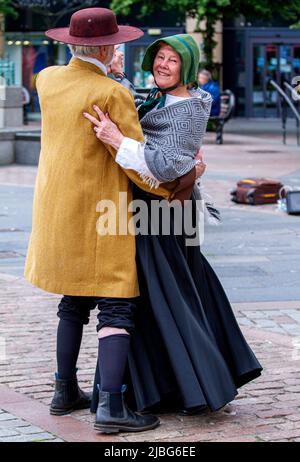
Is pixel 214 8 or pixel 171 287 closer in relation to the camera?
pixel 171 287

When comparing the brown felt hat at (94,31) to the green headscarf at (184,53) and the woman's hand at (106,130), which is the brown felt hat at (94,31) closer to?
the green headscarf at (184,53)

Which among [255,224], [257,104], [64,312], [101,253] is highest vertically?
[101,253]

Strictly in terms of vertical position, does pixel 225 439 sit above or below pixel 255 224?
above

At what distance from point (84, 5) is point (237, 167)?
17.9 meters

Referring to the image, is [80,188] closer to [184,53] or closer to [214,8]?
[184,53]

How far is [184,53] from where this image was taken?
4.61 m

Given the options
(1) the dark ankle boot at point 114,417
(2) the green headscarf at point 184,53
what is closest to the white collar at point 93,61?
(2) the green headscarf at point 184,53

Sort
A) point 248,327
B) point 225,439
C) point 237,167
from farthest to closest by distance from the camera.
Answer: point 237,167 < point 248,327 < point 225,439

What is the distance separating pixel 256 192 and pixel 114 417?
28.2 ft

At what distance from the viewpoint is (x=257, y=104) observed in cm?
3534

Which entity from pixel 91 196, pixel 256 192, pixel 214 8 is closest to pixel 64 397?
pixel 91 196

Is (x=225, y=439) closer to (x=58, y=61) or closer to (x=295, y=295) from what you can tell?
(x=295, y=295)

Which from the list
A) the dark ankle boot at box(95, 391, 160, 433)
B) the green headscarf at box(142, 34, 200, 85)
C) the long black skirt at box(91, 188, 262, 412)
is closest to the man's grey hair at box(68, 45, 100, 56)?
the green headscarf at box(142, 34, 200, 85)

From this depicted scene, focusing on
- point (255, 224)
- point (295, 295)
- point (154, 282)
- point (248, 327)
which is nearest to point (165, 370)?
point (154, 282)
